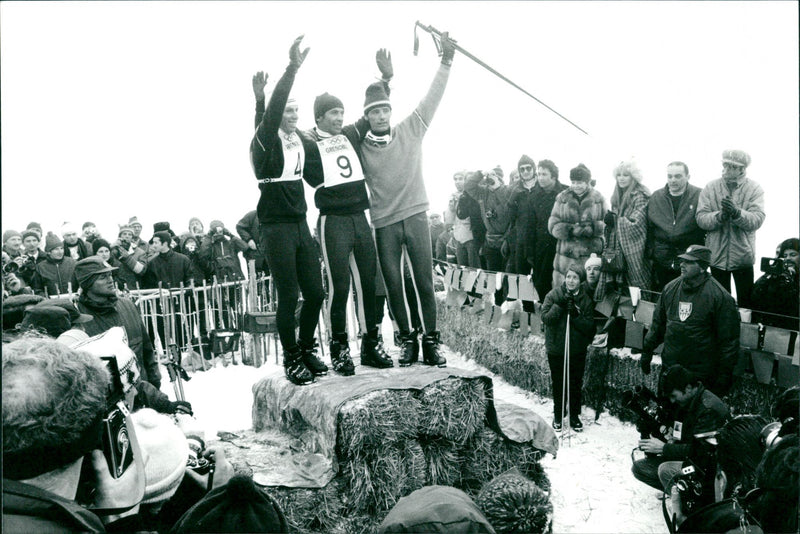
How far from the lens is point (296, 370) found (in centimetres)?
418

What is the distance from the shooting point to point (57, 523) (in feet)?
4.18

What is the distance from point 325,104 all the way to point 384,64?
1.44ft

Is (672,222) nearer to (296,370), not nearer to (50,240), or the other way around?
(296,370)

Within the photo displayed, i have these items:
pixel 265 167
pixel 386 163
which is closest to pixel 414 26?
pixel 386 163

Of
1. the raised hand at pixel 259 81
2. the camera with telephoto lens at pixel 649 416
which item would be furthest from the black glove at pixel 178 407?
the camera with telephoto lens at pixel 649 416

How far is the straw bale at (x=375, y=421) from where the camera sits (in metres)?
3.73

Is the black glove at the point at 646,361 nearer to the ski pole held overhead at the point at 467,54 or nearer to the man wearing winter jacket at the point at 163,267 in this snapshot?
the ski pole held overhead at the point at 467,54

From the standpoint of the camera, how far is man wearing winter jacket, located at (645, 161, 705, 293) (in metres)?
5.45

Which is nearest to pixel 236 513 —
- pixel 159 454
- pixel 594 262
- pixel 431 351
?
pixel 159 454

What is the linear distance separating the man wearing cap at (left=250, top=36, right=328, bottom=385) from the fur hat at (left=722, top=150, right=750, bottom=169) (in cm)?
319

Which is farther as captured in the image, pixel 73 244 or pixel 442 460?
pixel 73 244

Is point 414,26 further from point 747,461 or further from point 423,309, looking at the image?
point 747,461

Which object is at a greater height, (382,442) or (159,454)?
(159,454)

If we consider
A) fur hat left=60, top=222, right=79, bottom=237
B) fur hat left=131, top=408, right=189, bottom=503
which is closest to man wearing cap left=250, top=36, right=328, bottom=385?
fur hat left=131, top=408, right=189, bottom=503
